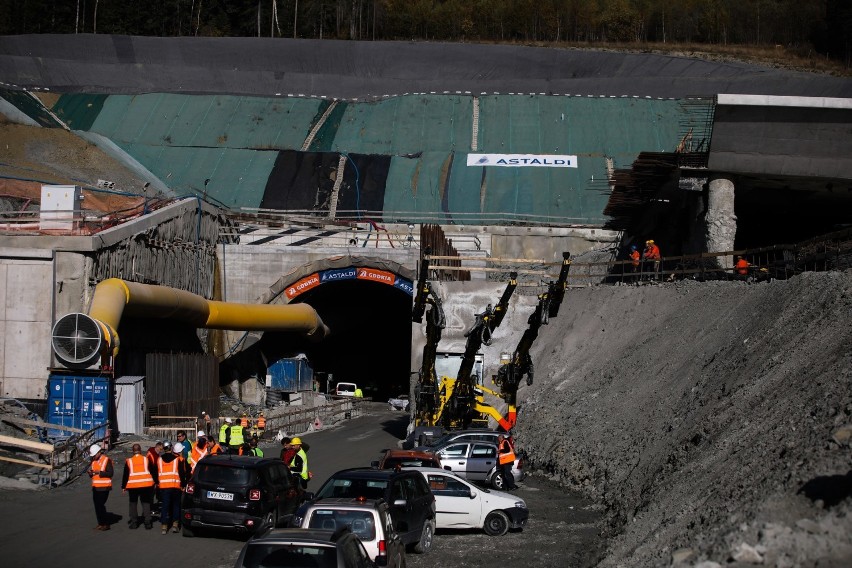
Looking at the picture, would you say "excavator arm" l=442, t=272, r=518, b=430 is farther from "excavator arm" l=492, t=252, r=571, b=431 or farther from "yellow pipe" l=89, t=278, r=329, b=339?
"yellow pipe" l=89, t=278, r=329, b=339

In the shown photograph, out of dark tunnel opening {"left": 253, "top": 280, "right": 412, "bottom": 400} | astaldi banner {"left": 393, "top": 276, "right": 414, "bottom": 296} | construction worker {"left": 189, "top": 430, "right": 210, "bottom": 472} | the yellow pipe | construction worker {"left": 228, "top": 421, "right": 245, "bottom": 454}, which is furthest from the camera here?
dark tunnel opening {"left": 253, "top": 280, "right": 412, "bottom": 400}

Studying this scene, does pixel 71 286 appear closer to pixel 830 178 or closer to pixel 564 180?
pixel 830 178

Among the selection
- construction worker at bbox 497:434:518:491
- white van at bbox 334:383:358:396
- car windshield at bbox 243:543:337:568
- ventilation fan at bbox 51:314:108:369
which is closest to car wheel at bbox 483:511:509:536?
construction worker at bbox 497:434:518:491

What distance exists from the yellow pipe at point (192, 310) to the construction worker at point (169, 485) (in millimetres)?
13109

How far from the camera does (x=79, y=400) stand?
31578 mm

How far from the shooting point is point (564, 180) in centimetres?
6306

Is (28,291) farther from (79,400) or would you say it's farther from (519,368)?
(519,368)

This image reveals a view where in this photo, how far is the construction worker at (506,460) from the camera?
86.2 ft

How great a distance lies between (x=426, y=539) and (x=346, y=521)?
163 inches

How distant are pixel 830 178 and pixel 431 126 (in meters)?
35.7

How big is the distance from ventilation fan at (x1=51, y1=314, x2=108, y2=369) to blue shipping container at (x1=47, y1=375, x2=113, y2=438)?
752mm

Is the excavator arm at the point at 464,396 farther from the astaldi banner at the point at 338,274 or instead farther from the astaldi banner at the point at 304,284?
the astaldi banner at the point at 304,284

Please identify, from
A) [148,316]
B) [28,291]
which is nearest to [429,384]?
[148,316]

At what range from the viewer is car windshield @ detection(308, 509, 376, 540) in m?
15.6
